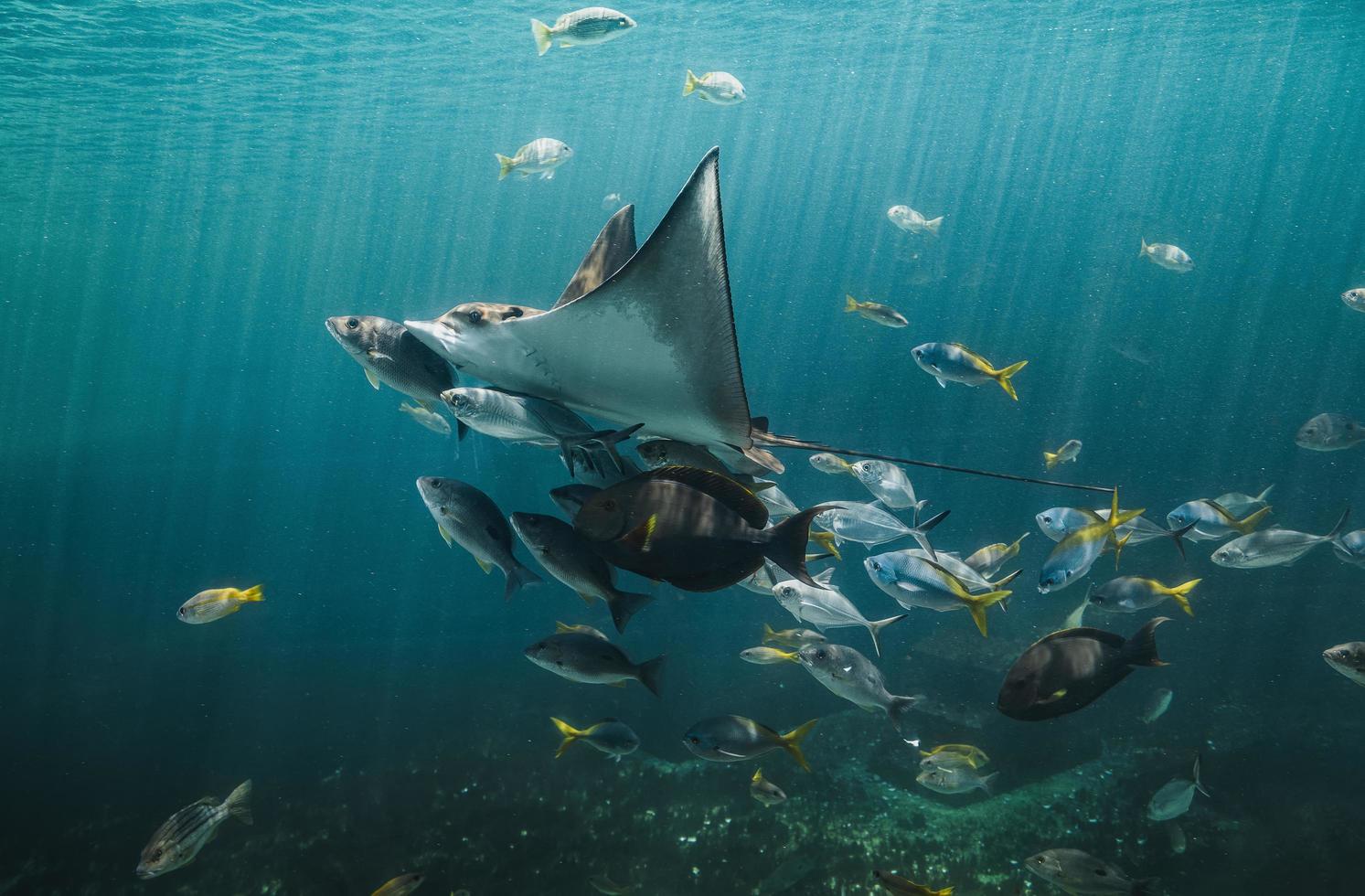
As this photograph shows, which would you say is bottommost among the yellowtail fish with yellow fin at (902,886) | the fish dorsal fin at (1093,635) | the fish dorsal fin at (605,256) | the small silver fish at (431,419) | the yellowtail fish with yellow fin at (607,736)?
the yellowtail fish with yellow fin at (607,736)

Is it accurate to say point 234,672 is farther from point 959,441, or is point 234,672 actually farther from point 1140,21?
point 1140,21

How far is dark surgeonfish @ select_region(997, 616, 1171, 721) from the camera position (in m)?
3.10

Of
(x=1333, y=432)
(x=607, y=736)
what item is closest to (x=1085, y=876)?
(x=607, y=736)

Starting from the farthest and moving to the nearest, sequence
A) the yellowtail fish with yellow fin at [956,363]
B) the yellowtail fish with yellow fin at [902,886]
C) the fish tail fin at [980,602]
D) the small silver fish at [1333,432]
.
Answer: the small silver fish at [1333,432] < the yellowtail fish with yellow fin at [956,363] < the fish tail fin at [980,602] < the yellowtail fish with yellow fin at [902,886]

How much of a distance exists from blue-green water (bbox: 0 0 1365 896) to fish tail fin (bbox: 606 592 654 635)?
18.1ft

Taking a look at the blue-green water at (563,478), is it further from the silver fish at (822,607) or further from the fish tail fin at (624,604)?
the fish tail fin at (624,604)

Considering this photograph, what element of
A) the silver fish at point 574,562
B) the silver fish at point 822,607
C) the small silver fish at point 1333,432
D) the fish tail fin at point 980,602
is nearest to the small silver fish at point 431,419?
the silver fish at point 822,607

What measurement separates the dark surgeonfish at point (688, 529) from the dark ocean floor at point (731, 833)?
5.82 metres

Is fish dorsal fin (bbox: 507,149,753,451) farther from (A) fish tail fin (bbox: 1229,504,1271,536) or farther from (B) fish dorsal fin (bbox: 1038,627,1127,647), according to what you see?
(A) fish tail fin (bbox: 1229,504,1271,536)

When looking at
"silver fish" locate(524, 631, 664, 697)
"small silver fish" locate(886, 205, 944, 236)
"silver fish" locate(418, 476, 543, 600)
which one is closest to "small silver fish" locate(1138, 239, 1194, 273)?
"small silver fish" locate(886, 205, 944, 236)

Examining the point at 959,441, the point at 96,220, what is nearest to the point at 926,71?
the point at 959,441

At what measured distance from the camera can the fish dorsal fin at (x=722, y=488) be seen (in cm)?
218

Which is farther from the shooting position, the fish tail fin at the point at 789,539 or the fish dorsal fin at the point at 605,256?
the fish dorsal fin at the point at 605,256

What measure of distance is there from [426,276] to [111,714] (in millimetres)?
58810
